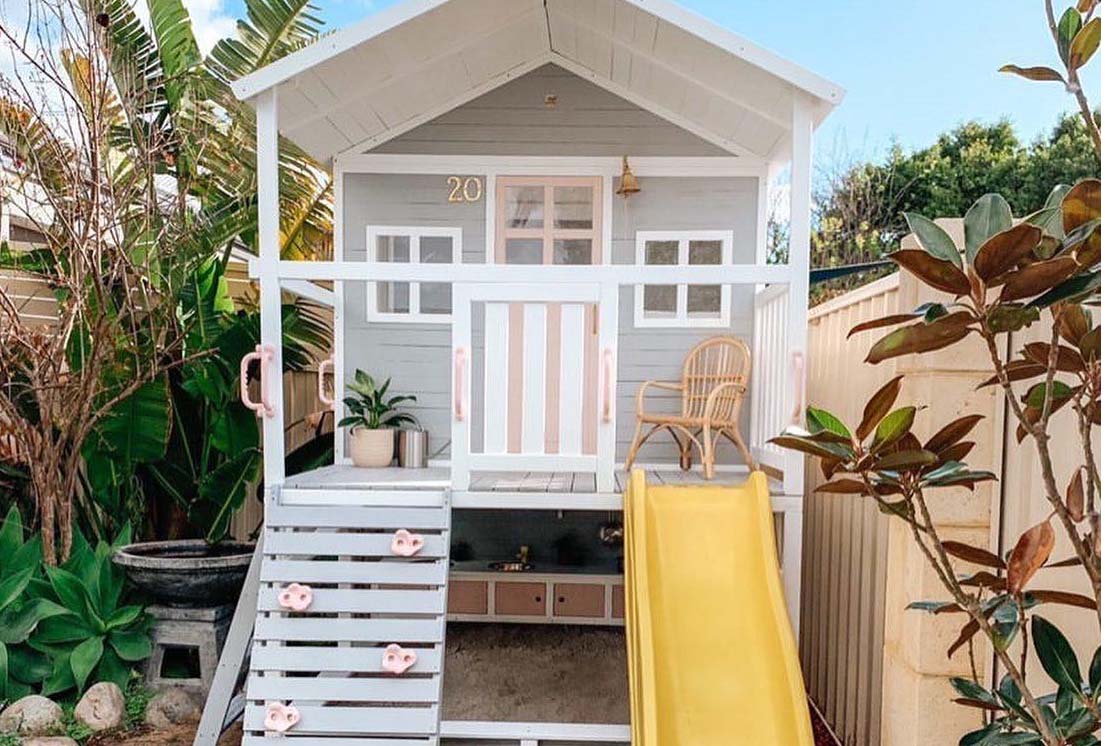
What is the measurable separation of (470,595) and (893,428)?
13.3 ft

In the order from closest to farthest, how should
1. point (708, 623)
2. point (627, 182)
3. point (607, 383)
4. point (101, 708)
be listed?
1. point (708, 623)
2. point (607, 383)
3. point (101, 708)
4. point (627, 182)

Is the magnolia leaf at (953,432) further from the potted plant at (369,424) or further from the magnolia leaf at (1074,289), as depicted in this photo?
the potted plant at (369,424)

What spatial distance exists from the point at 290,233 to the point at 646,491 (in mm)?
4393

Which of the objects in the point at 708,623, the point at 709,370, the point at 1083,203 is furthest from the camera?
the point at 709,370

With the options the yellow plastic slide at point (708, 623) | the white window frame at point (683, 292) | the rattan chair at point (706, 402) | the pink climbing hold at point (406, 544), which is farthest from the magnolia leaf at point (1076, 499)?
the white window frame at point (683, 292)

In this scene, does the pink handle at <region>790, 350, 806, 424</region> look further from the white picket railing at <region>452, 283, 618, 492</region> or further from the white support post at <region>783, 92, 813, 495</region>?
the white picket railing at <region>452, 283, 618, 492</region>

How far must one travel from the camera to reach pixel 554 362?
520cm

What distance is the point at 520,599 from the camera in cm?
520

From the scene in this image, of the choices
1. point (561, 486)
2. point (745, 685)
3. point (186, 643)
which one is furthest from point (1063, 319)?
point (186, 643)

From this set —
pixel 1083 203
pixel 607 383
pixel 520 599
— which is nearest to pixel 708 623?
pixel 607 383

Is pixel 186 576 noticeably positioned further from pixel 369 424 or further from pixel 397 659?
pixel 397 659

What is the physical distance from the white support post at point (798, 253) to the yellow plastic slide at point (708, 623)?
377mm

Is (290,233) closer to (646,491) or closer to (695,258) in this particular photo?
(695,258)

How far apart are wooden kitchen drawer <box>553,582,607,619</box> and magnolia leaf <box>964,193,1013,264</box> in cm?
405
